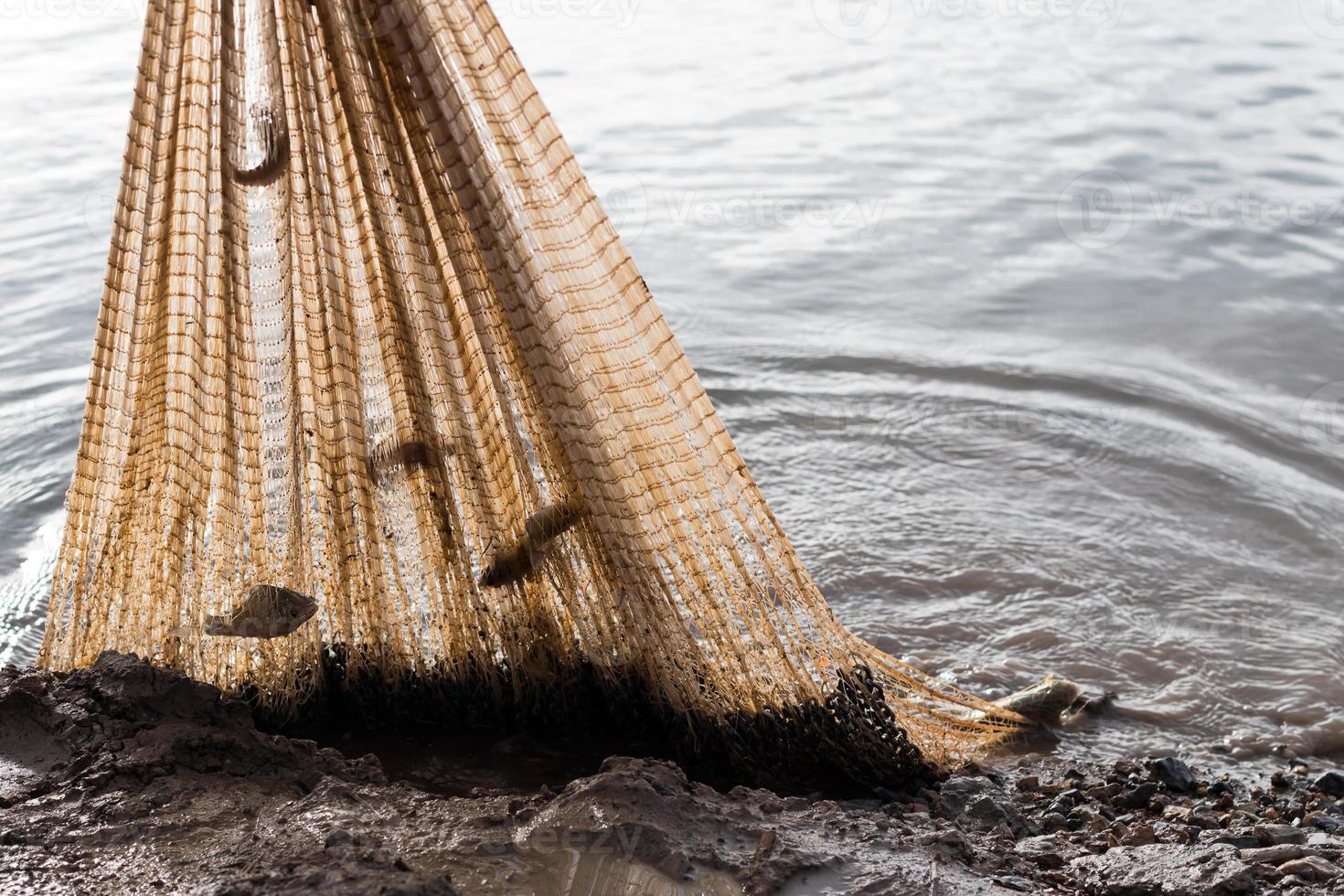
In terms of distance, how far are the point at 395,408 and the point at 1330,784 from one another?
2360mm

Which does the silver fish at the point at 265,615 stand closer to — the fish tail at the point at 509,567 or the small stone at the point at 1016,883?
the fish tail at the point at 509,567

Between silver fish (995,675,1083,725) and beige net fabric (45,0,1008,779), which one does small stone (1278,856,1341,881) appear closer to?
beige net fabric (45,0,1008,779)

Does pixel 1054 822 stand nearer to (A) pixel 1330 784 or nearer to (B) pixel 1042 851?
(B) pixel 1042 851

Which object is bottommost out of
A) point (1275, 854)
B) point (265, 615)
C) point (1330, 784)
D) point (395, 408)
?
point (1330, 784)

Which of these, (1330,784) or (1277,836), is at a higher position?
(1277,836)

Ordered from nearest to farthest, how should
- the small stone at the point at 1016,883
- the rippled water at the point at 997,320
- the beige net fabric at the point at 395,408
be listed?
the small stone at the point at 1016,883 < the beige net fabric at the point at 395,408 < the rippled water at the point at 997,320

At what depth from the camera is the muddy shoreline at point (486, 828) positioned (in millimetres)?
2020

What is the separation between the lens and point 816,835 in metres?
2.28

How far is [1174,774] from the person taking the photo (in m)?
2.92

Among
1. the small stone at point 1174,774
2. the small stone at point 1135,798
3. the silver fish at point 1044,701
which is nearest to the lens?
the small stone at point 1135,798

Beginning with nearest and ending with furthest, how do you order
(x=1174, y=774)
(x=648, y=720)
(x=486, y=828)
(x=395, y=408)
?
(x=486, y=828)
(x=395, y=408)
(x=648, y=720)
(x=1174, y=774)

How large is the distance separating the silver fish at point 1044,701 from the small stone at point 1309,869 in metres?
0.91

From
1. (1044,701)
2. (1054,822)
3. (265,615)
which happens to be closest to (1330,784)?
(1044,701)

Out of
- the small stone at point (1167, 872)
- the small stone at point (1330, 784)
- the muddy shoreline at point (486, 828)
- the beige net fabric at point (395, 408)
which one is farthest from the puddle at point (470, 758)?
the small stone at point (1330, 784)
